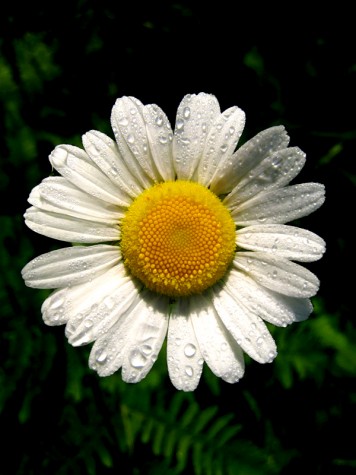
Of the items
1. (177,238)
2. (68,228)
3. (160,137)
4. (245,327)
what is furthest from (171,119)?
(245,327)

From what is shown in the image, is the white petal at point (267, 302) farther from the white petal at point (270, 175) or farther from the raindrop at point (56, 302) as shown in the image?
the raindrop at point (56, 302)

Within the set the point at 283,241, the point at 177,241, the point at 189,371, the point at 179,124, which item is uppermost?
the point at 179,124

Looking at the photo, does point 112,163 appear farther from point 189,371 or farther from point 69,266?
point 189,371

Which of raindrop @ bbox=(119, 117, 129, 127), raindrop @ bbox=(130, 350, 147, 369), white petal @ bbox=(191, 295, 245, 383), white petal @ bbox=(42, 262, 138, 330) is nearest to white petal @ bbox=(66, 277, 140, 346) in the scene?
white petal @ bbox=(42, 262, 138, 330)

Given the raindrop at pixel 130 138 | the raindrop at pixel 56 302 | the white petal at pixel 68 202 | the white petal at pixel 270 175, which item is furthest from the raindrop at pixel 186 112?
the raindrop at pixel 56 302

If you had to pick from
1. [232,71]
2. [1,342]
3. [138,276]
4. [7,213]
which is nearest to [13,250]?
[7,213]
